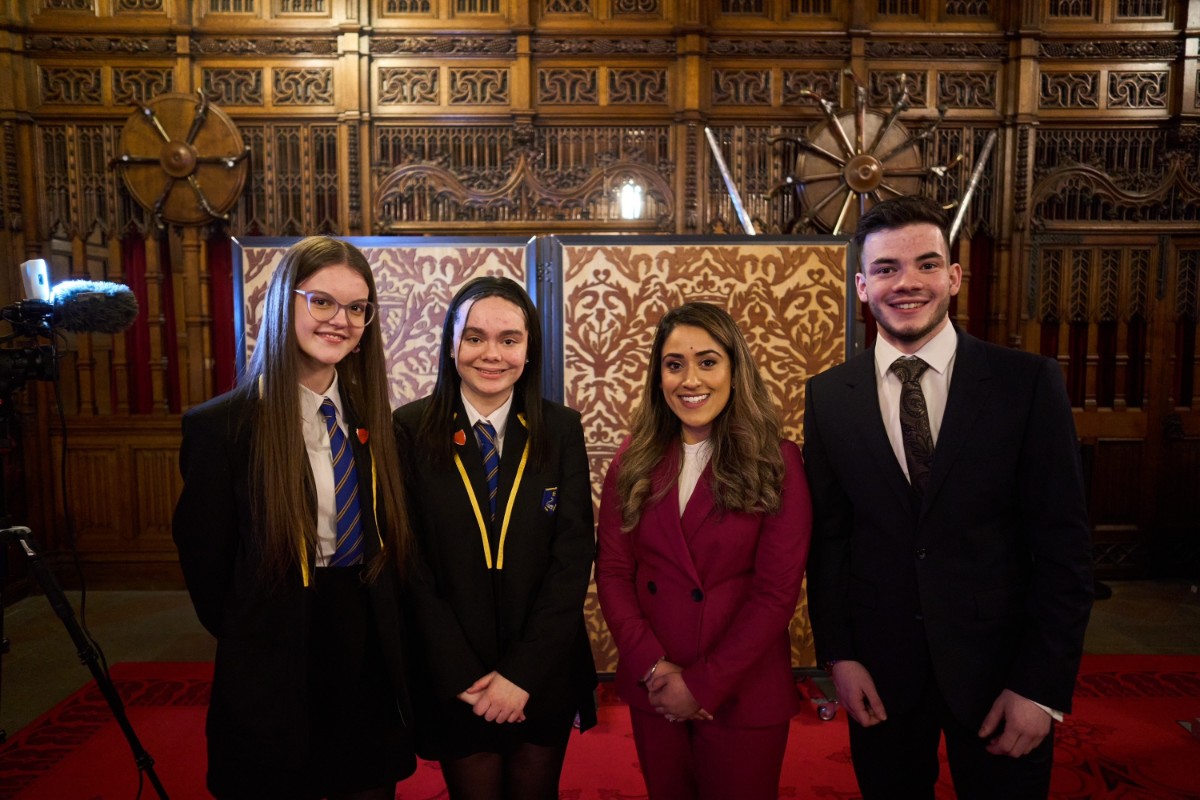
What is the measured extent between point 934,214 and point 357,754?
174 centimetres

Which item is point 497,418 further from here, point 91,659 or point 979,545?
point 91,659

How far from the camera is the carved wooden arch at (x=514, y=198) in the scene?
5.01 m

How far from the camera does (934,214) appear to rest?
160 centimetres

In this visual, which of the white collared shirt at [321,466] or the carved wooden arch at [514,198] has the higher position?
the carved wooden arch at [514,198]

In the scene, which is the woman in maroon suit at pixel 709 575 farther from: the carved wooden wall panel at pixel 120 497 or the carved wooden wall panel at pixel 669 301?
the carved wooden wall panel at pixel 120 497

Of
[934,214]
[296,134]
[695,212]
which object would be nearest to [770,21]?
[695,212]

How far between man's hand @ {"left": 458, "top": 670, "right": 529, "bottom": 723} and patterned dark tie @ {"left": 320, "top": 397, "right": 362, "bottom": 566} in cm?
39

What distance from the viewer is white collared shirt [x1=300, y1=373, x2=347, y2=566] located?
158 cm

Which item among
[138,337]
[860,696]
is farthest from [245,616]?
[138,337]

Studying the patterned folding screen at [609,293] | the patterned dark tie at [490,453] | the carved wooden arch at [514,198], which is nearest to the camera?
the patterned dark tie at [490,453]

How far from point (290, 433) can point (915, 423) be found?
136cm

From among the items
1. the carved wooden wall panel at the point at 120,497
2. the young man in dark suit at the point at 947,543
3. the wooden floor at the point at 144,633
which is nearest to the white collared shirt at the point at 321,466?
the young man in dark suit at the point at 947,543

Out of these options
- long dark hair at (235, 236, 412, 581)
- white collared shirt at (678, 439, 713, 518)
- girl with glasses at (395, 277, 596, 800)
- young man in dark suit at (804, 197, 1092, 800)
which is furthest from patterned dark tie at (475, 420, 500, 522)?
young man in dark suit at (804, 197, 1092, 800)

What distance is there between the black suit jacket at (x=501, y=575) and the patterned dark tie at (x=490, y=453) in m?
0.02
